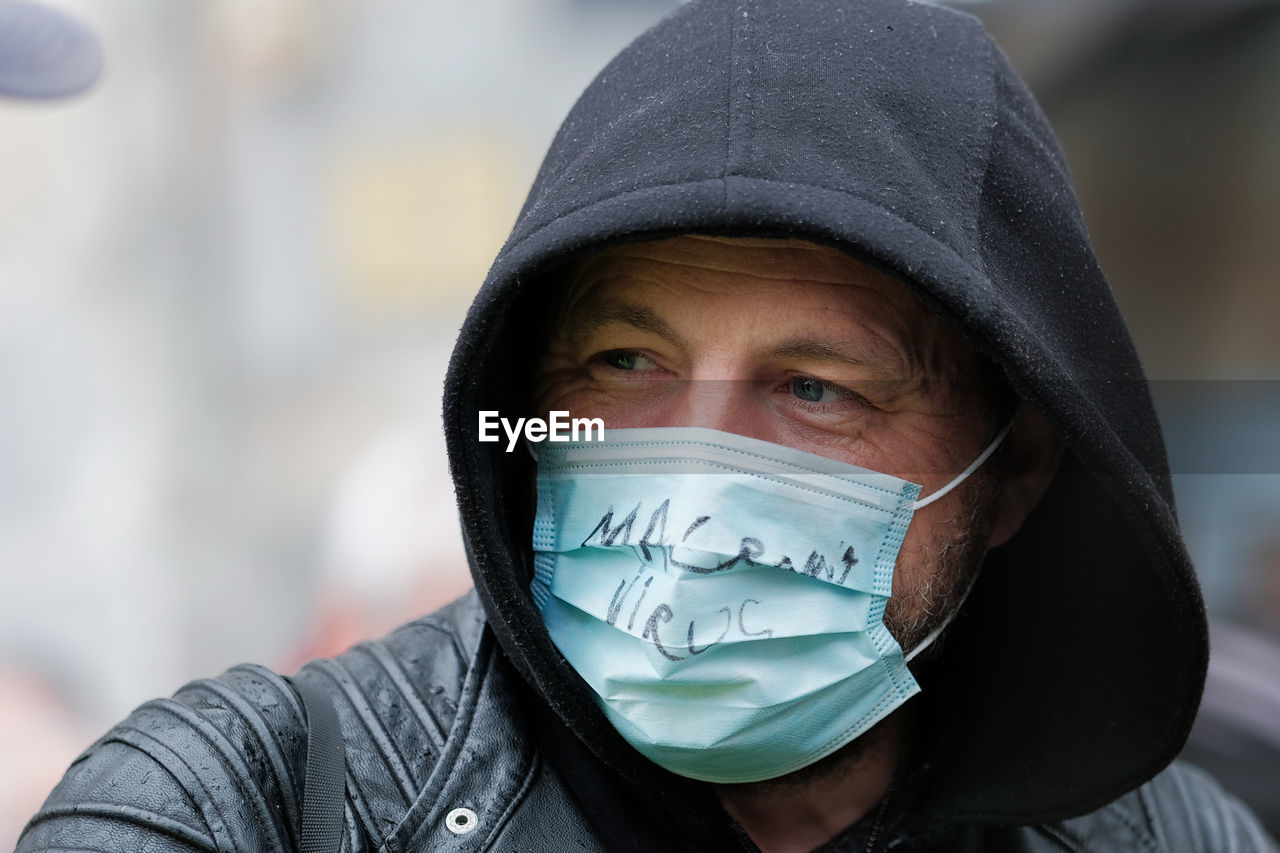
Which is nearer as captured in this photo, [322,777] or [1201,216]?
[322,777]

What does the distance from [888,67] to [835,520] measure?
0.70 meters

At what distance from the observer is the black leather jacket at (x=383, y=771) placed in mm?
1459

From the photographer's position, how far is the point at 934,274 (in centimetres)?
153

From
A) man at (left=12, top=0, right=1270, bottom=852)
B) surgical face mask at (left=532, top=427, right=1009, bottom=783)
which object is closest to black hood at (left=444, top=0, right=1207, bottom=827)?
man at (left=12, top=0, right=1270, bottom=852)

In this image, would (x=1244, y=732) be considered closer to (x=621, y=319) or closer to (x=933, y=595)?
(x=933, y=595)

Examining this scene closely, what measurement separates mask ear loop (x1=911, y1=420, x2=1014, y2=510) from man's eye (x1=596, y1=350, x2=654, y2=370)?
0.49m

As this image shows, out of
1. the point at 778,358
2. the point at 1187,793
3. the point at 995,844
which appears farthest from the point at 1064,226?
the point at 1187,793

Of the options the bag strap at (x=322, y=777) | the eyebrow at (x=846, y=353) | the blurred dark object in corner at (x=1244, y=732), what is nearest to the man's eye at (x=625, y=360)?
the eyebrow at (x=846, y=353)

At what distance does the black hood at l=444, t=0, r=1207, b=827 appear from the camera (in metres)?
1.57

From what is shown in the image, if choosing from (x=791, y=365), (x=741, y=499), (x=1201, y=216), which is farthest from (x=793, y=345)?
(x=1201, y=216)

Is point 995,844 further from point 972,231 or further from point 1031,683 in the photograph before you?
point 972,231

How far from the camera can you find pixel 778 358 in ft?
5.84

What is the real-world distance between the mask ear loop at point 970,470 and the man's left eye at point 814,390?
0.22 meters

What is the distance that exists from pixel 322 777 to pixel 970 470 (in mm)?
1152
